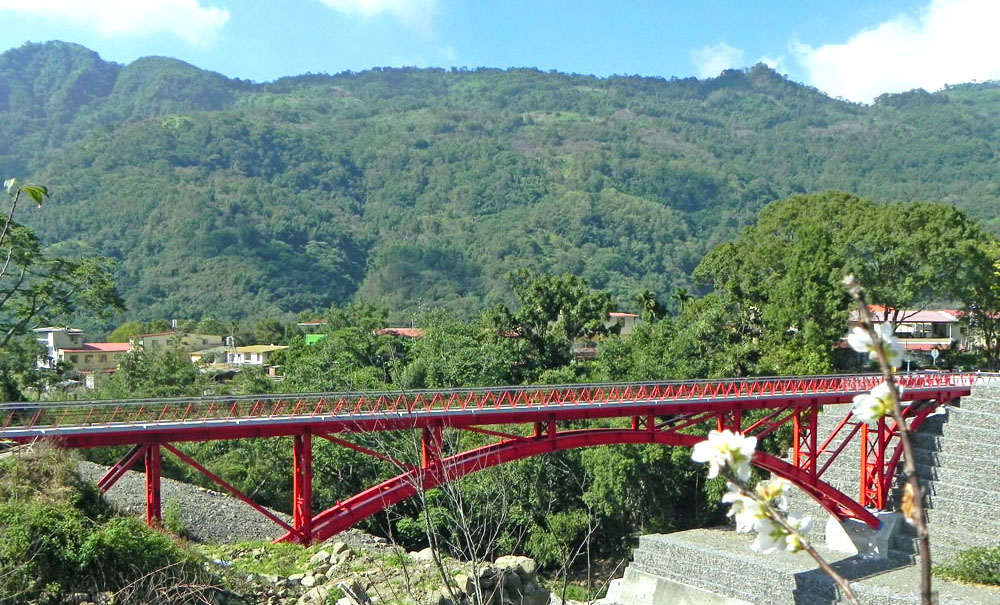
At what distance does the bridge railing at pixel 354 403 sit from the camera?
15219 mm

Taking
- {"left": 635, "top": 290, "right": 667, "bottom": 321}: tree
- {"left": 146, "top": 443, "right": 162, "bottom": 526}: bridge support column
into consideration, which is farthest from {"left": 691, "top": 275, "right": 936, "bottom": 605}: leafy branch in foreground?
{"left": 635, "top": 290, "right": 667, "bottom": 321}: tree

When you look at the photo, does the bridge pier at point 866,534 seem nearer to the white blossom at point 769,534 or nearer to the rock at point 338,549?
the rock at point 338,549

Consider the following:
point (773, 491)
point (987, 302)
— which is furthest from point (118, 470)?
point (987, 302)

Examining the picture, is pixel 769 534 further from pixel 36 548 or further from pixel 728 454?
pixel 36 548

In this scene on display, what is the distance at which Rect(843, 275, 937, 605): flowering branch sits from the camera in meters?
2.48

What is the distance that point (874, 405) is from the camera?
2744 millimetres

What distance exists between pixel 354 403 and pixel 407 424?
349 cm

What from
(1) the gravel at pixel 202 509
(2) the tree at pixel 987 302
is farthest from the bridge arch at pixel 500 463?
(2) the tree at pixel 987 302

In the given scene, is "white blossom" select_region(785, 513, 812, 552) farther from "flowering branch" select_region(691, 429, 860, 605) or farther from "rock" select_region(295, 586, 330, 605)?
"rock" select_region(295, 586, 330, 605)

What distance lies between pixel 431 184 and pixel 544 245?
1709 inches

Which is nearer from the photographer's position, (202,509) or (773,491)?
(773,491)

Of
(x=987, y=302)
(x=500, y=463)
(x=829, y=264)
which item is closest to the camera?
(x=500, y=463)

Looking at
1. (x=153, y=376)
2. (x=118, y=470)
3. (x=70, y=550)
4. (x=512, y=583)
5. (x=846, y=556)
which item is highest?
(x=118, y=470)

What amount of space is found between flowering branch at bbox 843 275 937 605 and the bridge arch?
32.3 ft
